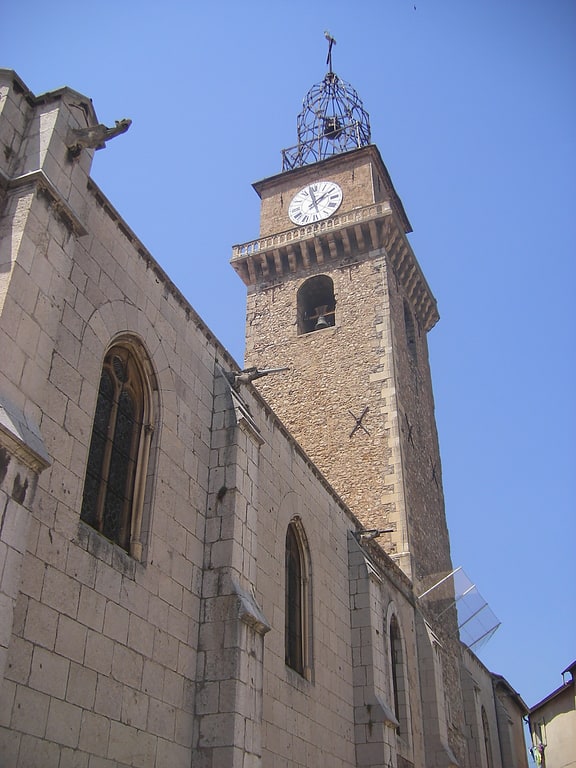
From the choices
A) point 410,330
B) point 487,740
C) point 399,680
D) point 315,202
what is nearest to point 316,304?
point 410,330

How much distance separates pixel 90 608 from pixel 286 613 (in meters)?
5.25

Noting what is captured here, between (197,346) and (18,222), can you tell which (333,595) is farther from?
(18,222)

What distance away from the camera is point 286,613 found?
38.5 ft

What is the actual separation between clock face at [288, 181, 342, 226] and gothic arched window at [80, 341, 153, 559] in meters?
17.4

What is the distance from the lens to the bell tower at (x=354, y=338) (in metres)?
20.5

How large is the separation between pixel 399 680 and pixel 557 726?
30.0ft

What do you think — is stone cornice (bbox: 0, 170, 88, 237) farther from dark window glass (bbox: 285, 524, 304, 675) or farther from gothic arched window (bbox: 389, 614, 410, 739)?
gothic arched window (bbox: 389, 614, 410, 739)

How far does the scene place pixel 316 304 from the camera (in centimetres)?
2559

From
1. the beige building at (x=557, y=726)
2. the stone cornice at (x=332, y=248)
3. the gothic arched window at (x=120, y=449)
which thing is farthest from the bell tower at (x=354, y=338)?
the gothic arched window at (x=120, y=449)

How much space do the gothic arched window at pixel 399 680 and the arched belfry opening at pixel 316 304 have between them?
10.1 meters

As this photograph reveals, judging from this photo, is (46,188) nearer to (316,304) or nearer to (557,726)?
(316,304)

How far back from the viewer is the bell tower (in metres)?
20.5


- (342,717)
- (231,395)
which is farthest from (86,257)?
(342,717)

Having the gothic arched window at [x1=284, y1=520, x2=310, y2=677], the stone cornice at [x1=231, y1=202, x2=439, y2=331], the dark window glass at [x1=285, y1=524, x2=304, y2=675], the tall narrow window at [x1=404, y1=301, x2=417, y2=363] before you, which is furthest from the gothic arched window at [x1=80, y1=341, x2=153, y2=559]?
the tall narrow window at [x1=404, y1=301, x2=417, y2=363]
